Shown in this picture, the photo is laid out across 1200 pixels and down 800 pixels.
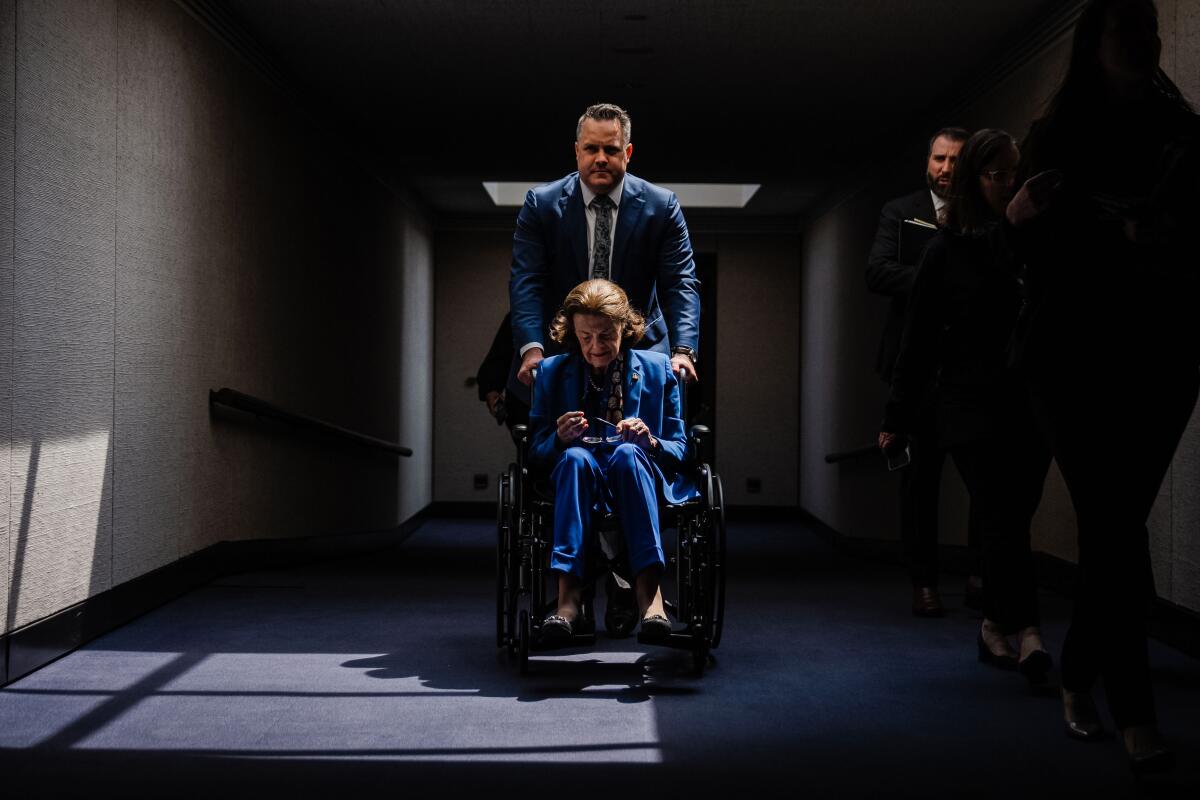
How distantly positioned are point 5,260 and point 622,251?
169cm

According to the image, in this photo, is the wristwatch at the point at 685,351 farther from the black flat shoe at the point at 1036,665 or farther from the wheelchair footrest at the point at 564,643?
the black flat shoe at the point at 1036,665

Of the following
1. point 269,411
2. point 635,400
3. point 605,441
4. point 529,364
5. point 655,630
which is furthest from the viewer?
point 269,411

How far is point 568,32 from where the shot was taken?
5.24 meters

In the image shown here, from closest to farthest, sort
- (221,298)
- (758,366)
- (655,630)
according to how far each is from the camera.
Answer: (655,630) → (221,298) → (758,366)

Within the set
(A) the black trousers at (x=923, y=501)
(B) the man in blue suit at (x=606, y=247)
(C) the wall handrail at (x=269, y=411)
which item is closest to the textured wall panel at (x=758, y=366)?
Answer: (C) the wall handrail at (x=269, y=411)

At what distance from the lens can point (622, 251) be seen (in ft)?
12.2

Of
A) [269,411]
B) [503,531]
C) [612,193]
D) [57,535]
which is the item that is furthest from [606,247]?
[269,411]

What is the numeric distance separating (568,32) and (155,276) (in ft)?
6.73

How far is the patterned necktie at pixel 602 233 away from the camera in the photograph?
3.73m

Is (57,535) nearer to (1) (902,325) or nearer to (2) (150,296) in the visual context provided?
(2) (150,296)

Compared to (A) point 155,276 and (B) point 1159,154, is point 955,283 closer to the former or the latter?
(B) point 1159,154

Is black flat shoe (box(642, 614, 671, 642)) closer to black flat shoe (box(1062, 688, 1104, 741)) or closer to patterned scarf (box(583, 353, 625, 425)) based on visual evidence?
patterned scarf (box(583, 353, 625, 425))

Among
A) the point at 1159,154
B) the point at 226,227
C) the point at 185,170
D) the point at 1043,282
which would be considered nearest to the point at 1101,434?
the point at 1043,282

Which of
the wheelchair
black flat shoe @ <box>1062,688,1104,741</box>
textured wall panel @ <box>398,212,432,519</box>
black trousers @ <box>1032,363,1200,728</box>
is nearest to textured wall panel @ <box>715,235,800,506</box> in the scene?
textured wall panel @ <box>398,212,432,519</box>
